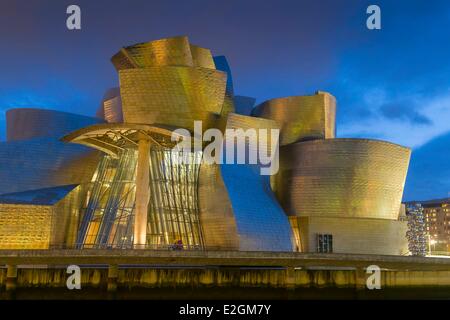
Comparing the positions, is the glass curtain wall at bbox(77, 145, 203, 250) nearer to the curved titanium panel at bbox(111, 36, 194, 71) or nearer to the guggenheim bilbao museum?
the guggenheim bilbao museum

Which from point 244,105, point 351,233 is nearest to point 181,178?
point 351,233

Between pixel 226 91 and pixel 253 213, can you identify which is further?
pixel 226 91

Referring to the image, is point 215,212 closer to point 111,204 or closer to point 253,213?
point 253,213

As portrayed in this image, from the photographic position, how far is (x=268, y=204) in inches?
1497

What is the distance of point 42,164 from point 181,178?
11.0 m

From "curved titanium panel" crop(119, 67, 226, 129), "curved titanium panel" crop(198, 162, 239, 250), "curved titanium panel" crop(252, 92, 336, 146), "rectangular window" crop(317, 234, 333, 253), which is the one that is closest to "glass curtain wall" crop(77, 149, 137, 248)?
"curved titanium panel" crop(119, 67, 226, 129)

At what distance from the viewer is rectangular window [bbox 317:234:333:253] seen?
42.0 meters

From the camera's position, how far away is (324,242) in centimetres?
4203

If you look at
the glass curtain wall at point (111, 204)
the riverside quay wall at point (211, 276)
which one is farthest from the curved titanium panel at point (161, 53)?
the riverside quay wall at point (211, 276)

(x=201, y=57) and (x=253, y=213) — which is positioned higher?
(x=201, y=57)

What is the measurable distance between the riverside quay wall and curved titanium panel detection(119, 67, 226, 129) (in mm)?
11994

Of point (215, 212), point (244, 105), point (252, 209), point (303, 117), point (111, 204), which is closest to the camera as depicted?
point (252, 209)
